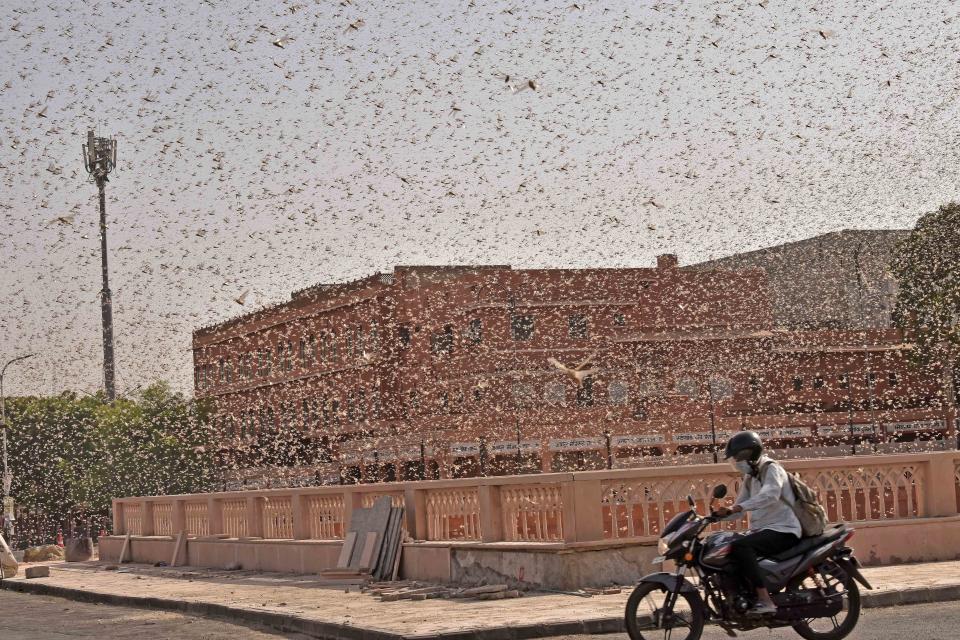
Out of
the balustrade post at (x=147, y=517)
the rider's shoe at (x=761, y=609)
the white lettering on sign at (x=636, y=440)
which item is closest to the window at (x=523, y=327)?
the white lettering on sign at (x=636, y=440)

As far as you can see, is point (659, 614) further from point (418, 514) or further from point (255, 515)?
point (255, 515)

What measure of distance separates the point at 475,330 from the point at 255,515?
2444 inches

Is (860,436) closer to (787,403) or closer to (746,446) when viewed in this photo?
(787,403)

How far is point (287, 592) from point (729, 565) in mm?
10645

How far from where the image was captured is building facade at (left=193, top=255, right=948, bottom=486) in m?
82.1

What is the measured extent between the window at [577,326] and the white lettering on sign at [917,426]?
63.6 ft

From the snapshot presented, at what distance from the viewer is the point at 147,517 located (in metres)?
34.3

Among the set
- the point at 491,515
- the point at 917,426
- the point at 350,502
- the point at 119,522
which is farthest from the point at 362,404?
the point at 491,515

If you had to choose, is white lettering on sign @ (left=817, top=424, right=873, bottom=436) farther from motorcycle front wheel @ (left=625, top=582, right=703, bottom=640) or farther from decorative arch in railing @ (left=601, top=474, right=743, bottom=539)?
motorcycle front wheel @ (left=625, top=582, right=703, bottom=640)

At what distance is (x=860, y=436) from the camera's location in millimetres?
81438

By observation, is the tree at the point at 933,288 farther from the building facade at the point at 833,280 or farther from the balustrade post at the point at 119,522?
the balustrade post at the point at 119,522

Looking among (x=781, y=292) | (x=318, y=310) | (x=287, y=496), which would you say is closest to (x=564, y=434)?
(x=318, y=310)

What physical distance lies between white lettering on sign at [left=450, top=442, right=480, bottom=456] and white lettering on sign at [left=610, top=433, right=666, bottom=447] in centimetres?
743

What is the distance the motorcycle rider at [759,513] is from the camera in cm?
1059
